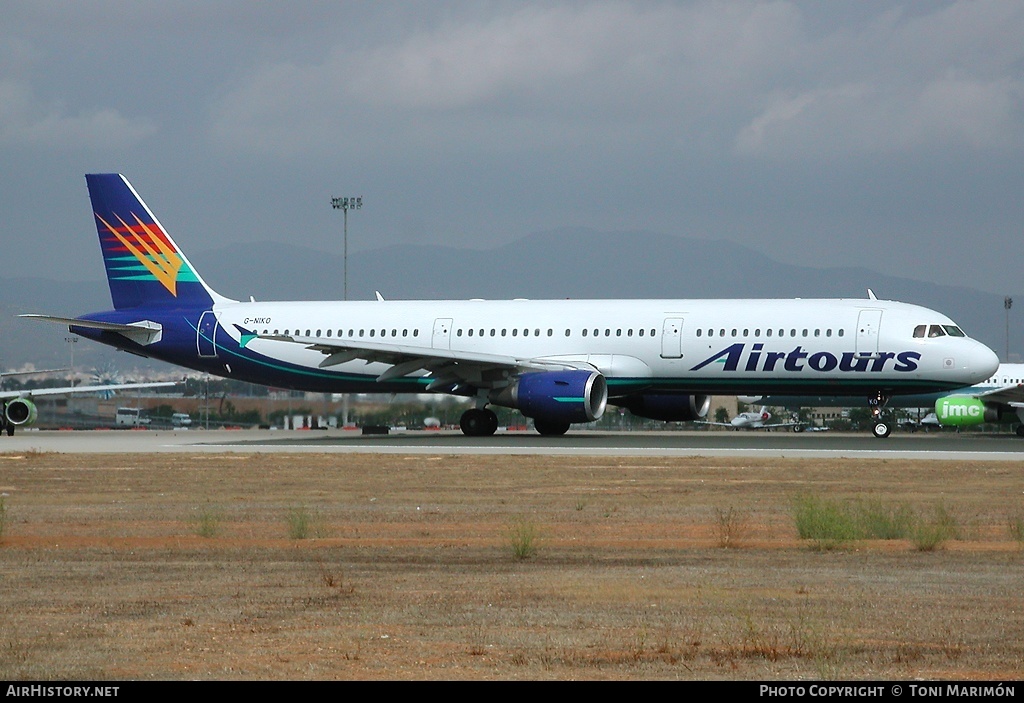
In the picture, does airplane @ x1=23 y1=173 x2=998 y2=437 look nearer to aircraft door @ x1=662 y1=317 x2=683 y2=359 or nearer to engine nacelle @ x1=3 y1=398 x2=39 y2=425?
aircraft door @ x1=662 y1=317 x2=683 y2=359

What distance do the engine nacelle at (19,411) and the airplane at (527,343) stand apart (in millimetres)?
8150

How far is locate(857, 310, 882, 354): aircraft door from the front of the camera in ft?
126

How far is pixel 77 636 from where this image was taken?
31.5 feet

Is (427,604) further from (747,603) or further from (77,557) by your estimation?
(77,557)

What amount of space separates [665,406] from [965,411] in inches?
573

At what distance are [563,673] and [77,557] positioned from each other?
7192mm

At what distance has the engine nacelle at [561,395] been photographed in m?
38.6

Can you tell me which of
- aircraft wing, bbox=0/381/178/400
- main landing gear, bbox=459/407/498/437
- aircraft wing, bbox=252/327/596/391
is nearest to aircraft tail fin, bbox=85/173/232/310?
aircraft wing, bbox=252/327/596/391

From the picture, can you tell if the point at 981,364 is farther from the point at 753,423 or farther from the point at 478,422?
the point at 753,423

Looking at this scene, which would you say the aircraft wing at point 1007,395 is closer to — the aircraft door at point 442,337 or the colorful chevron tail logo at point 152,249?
the aircraft door at point 442,337

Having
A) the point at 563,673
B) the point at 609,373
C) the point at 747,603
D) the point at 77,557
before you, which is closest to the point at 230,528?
the point at 77,557

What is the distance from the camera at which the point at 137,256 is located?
46219 mm

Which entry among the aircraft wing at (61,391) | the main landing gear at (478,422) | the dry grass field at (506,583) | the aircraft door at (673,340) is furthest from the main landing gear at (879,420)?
the aircraft wing at (61,391)

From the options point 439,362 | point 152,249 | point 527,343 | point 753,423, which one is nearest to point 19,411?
point 152,249
